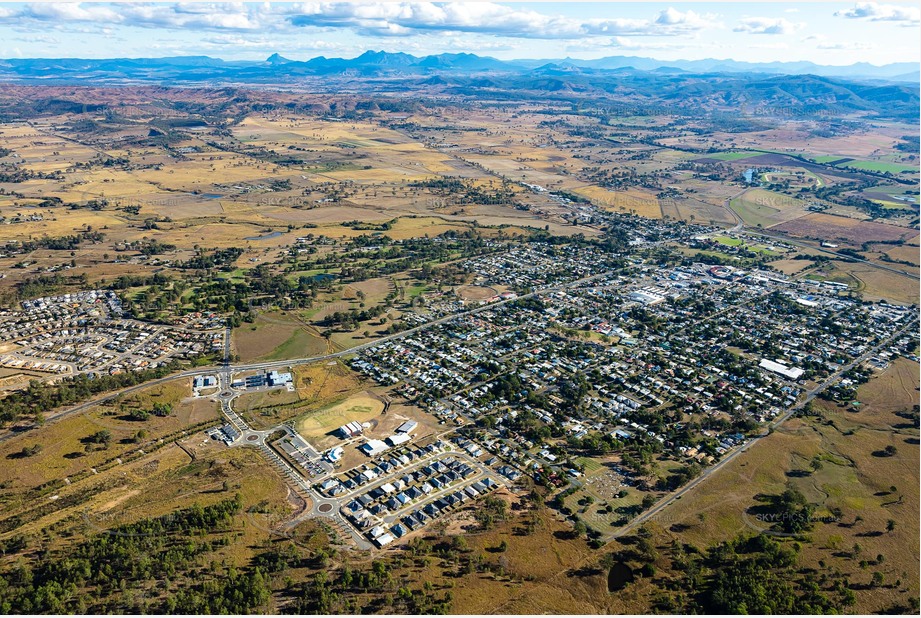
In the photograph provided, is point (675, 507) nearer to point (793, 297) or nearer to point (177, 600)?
point (177, 600)

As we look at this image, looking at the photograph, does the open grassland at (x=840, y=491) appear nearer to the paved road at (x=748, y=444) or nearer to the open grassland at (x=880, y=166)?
the paved road at (x=748, y=444)

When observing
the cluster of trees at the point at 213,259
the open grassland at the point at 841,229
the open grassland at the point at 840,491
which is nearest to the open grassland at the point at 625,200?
the open grassland at the point at 841,229

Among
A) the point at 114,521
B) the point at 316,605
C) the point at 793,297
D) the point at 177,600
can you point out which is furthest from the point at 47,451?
the point at 793,297

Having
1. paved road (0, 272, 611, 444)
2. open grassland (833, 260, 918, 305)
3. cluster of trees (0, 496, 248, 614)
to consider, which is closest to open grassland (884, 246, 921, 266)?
open grassland (833, 260, 918, 305)

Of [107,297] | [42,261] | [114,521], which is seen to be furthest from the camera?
[42,261]

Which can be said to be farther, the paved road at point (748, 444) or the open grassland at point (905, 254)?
the open grassland at point (905, 254)

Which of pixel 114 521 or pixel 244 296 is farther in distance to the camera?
pixel 244 296

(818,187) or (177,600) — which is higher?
(818,187)
